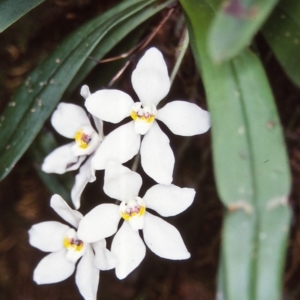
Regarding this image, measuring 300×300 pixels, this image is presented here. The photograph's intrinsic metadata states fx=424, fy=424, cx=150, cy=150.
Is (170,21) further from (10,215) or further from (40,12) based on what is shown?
(10,215)

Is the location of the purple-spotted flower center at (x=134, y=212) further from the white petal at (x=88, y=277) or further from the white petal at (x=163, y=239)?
the white petal at (x=88, y=277)

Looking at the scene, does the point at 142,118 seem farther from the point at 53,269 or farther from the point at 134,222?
the point at 53,269

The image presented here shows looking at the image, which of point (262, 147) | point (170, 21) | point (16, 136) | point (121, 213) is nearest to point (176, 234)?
point (121, 213)

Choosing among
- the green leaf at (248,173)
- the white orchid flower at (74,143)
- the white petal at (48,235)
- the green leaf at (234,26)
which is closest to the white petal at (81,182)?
the white orchid flower at (74,143)

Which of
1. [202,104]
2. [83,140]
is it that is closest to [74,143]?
[83,140]

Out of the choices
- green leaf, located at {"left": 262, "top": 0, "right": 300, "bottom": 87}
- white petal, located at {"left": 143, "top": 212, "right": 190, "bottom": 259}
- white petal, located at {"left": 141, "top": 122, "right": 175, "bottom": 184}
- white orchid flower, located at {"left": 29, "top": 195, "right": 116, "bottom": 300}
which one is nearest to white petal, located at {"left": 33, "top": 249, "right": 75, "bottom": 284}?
white orchid flower, located at {"left": 29, "top": 195, "right": 116, "bottom": 300}
